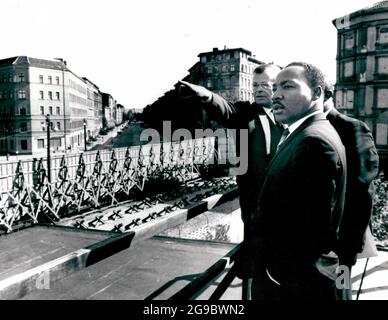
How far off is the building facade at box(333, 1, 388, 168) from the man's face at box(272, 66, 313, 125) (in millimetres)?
34617

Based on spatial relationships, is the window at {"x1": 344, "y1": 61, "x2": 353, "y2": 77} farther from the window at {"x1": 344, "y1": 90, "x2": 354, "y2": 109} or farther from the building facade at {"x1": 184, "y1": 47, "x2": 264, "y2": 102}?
the building facade at {"x1": 184, "y1": 47, "x2": 264, "y2": 102}

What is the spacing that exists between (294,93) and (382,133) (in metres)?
36.0

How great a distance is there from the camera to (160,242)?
26.9 feet

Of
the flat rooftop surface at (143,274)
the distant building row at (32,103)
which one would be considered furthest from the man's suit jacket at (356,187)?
the distant building row at (32,103)

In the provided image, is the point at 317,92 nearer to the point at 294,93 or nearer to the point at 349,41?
the point at 294,93

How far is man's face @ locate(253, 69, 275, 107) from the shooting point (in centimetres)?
286

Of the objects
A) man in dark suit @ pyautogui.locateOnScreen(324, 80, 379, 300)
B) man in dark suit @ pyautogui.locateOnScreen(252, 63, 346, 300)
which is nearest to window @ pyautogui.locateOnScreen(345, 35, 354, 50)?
man in dark suit @ pyautogui.locateOnScreen(324, 80, 379, 300)

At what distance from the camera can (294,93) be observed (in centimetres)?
222

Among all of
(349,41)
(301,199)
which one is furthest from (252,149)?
(349,41)

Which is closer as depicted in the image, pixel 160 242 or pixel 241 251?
pixel 241 251

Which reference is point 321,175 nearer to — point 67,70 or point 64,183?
point 64,183

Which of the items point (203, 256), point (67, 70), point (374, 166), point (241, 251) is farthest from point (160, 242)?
point (67, 70)

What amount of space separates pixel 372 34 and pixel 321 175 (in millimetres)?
37057
